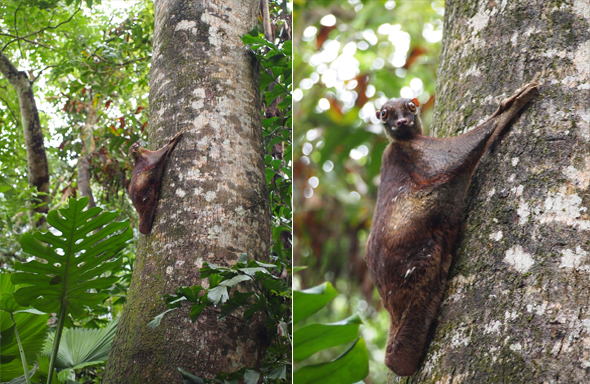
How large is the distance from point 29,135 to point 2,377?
37.5 inches

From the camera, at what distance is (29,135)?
200 cm

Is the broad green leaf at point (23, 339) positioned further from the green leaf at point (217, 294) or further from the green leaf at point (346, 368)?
the green leaf at point (346, 368)

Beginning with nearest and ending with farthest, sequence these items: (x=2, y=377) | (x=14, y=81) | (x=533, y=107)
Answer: (x=533, y=107)
(x=2, y=377)
(x=14, y=81)

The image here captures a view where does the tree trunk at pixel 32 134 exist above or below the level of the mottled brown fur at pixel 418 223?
above

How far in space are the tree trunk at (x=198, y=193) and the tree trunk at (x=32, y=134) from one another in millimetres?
455

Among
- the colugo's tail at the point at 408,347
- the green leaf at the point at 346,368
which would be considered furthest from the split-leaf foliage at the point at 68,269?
the colugo's tail at the point at 408,347

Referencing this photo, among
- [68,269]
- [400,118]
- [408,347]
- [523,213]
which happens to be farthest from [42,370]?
[523,213]

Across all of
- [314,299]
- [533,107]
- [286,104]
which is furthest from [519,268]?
[286,104]

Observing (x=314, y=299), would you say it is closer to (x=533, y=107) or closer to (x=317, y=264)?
(x=533, y=107)

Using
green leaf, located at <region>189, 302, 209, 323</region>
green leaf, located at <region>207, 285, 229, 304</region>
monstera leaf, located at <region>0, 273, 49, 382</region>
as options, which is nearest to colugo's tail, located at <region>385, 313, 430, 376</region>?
green leaf, located at <region>207, 285, 229, 304</region>

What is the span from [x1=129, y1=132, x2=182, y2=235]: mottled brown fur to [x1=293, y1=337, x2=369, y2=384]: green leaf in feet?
2.69

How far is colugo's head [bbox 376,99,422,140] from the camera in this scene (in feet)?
4.90

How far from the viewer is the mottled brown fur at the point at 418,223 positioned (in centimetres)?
112

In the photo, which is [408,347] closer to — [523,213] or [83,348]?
[523,213]
